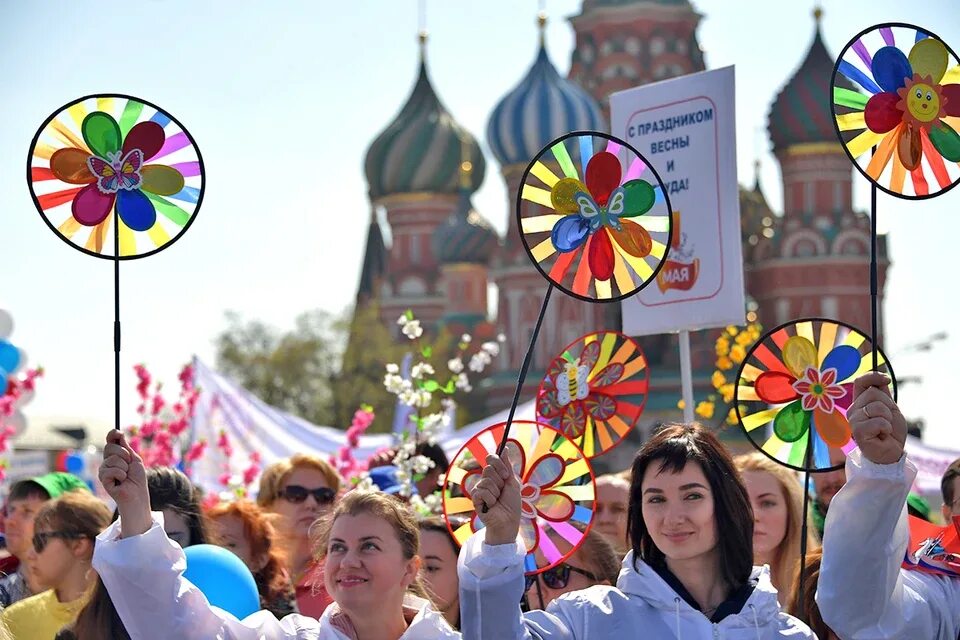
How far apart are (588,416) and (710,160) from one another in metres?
Result: 1.13

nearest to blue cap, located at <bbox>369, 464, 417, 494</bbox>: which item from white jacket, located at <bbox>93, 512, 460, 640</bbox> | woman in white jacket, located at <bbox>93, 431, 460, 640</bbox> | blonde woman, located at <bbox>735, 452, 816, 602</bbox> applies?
blonde woman, located at <bbox>735, 452, 816, 602</bbox>

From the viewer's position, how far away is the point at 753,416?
454 cm

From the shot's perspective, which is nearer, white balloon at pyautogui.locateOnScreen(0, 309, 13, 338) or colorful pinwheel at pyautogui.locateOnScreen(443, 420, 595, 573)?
colorful pinwheel at pyautogui.locateOnScreen(443, 420, 595, 573)

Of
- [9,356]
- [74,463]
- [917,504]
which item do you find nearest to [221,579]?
[917,504]

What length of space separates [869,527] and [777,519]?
166 centimetres

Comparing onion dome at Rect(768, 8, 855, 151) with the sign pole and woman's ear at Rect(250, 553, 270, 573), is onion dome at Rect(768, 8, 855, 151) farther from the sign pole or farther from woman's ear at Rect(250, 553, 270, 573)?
woman's ear at Rect(250, 553, 270, 573)

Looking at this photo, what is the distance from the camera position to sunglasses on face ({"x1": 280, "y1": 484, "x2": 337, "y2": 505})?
19.8 ft

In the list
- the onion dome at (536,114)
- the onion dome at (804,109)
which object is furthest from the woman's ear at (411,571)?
the onion dome at (804,109)

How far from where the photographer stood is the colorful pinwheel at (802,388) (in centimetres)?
442

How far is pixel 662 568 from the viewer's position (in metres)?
3.52

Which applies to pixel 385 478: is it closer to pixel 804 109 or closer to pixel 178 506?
pixel 178 506

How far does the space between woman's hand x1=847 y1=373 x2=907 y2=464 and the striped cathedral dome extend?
41402 mm

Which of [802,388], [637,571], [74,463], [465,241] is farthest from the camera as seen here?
[465,241]

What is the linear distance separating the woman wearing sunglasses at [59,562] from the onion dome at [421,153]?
39511 millimetres
